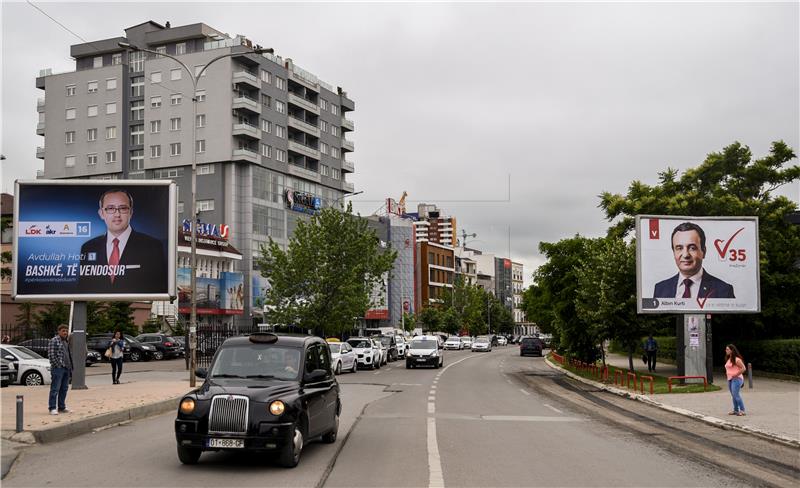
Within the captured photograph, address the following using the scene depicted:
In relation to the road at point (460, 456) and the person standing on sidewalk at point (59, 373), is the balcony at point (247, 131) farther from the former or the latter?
the person standing on sidewalk at point (59, 373)

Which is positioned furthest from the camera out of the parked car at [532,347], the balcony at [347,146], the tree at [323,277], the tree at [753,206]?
the balcony at [347,146]

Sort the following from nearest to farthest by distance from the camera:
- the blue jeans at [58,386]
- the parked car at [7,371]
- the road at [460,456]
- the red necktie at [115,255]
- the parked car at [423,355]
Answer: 1. the road at [460,456]
2. the blue jeans at [58,386]
3. the red necktie at [115,255]
4. the parked car at [7,371]
5. the parked car at [423,355]

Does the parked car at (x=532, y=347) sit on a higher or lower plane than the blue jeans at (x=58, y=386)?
lower

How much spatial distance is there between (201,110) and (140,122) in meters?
9.00

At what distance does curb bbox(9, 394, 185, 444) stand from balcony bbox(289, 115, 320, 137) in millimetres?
71766

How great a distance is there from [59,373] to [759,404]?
17.3 meters

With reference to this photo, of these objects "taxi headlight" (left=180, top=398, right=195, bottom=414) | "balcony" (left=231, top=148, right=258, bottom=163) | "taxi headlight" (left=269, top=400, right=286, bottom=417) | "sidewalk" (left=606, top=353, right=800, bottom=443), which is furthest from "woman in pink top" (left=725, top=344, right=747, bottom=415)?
"balcony" (left=231, top=148, right=258, bottom=163)

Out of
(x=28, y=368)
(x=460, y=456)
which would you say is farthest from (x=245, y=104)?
(x=460, y=456)

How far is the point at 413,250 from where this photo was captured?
398 ft

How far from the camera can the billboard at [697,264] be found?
93.1ft

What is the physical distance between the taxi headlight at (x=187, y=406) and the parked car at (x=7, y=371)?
62.4 feet

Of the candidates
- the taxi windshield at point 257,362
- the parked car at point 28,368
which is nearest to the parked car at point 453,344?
Answer: the parked car at point 28,368

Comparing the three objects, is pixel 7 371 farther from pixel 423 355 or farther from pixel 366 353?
pixel 423 355

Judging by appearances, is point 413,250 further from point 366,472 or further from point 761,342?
point 366,472
